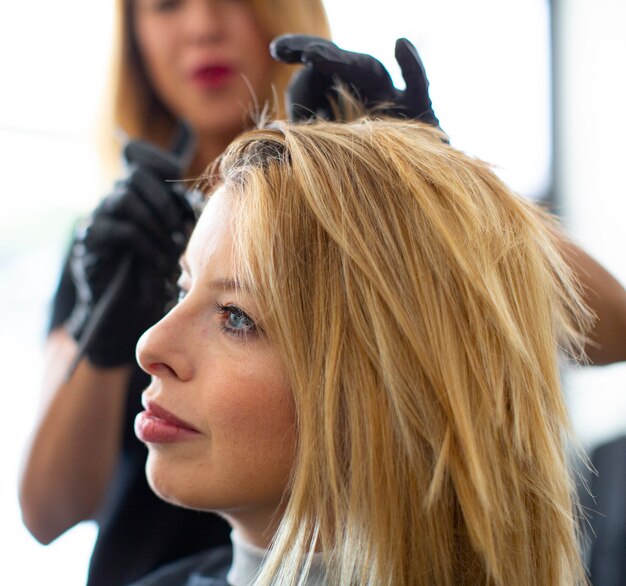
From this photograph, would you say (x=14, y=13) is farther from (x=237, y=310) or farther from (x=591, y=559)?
(x=591, y=559)

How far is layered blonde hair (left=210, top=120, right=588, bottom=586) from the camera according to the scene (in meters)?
0.61

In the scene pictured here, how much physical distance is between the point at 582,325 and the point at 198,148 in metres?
0.64

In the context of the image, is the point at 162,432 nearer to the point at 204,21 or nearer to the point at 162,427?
the point at 162,427

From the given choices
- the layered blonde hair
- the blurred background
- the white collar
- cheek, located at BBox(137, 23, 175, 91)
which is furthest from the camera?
the blurred background

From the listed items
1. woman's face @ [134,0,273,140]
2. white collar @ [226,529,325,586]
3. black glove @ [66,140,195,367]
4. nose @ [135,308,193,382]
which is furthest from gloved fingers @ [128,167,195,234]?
white collar @ [226,529,325,586]

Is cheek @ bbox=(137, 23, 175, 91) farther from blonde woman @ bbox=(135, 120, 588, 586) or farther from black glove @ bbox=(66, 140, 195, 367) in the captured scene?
blonde woman @ bbox=(135, 120, 588, 586)

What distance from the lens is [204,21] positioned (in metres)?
1.02

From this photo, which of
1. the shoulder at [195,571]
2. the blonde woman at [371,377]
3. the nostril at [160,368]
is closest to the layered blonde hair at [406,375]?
the blonde woman at [371,377]

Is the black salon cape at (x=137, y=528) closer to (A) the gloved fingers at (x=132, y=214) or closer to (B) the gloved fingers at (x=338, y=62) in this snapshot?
(A) the gloved fingers at (x=132, y=214)

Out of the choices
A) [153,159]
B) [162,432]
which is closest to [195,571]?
[162,432]

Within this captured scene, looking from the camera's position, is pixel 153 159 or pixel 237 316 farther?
pixel 153 159

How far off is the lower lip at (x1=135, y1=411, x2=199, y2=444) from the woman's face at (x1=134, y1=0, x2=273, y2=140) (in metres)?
0.53

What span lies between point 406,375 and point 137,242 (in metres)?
0.46

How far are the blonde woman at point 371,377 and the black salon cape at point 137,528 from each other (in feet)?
1.18
